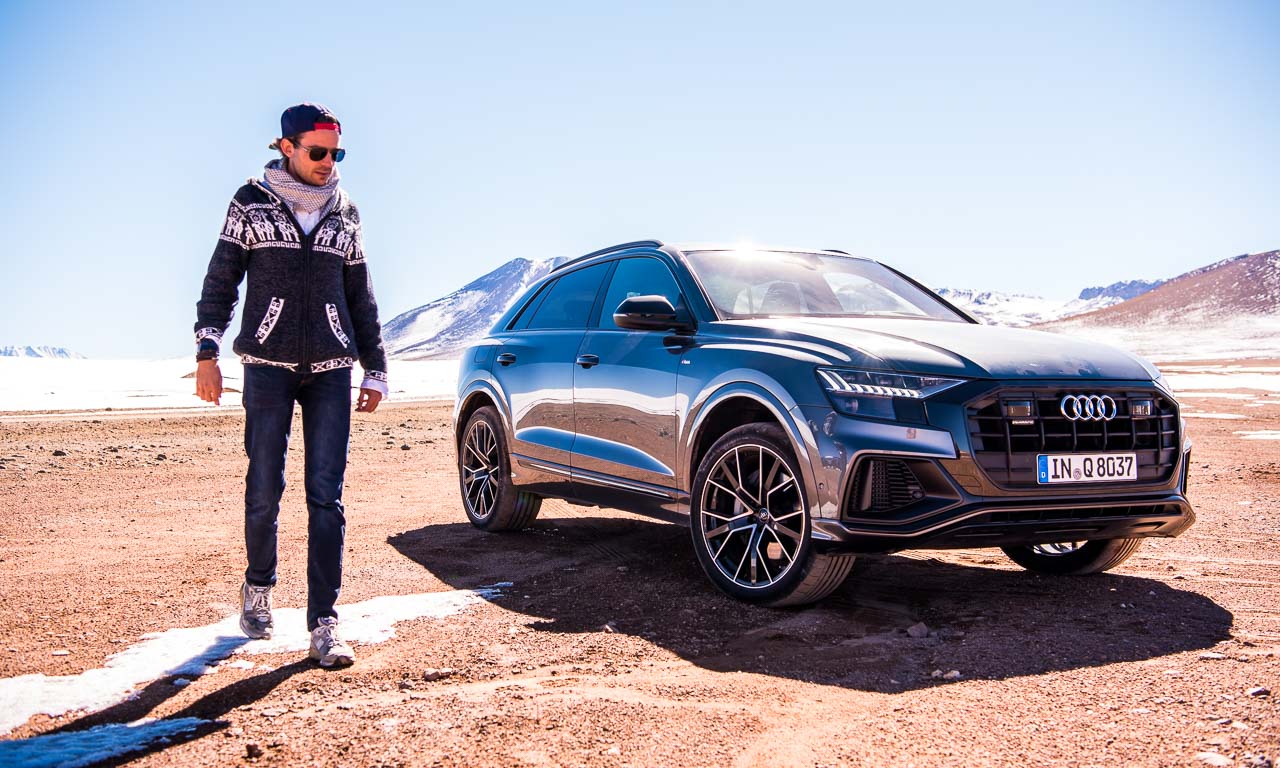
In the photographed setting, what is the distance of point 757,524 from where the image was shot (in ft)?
16.3

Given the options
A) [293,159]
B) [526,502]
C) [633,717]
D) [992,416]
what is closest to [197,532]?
[526,502]

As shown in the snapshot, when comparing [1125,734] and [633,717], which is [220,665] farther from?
[1125,734]

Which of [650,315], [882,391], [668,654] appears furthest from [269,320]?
[882,391]

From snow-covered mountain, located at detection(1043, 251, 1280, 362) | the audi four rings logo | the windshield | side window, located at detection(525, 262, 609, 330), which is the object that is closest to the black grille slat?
the audi four rings logo

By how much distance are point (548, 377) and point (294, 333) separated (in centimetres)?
260

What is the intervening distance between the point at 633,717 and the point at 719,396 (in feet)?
6.67

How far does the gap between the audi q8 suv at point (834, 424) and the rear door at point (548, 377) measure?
3cm

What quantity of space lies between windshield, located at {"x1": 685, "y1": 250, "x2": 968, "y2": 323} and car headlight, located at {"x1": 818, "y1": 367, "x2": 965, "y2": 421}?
1.08 meters

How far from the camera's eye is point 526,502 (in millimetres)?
7223

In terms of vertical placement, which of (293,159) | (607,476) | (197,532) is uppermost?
(293,159)

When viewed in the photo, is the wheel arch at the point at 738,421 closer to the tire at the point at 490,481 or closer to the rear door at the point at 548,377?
the rear door at the point at 548,377

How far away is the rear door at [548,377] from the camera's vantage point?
650 cm

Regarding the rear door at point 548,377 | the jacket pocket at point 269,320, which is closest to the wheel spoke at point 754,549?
the rear door at point 548,377

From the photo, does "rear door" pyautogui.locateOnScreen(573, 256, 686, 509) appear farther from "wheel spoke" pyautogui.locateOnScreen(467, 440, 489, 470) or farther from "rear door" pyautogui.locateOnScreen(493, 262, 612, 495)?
"wheel spoke" pyautogui.locateOnScreen(467, 440, 489, 470)
